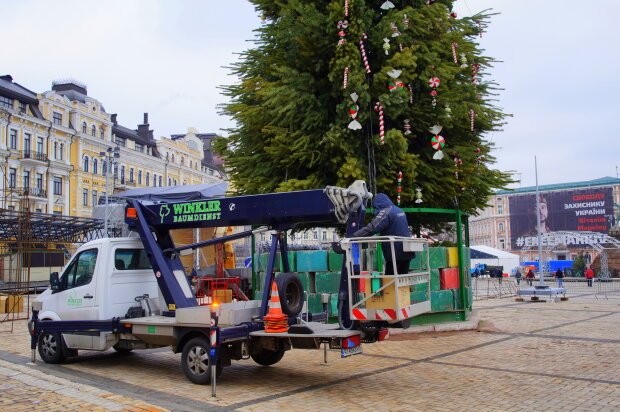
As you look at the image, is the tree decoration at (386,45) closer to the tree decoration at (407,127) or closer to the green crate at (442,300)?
the tree decoration at (407,127)

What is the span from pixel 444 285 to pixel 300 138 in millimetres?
5315

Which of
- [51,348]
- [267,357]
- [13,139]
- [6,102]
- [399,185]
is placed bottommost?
[267,357]

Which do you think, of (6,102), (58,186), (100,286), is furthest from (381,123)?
(58,186)

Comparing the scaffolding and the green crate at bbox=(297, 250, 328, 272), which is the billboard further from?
the green crate at bbox=(297, 250, 328, 272)

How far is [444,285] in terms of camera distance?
1495cm

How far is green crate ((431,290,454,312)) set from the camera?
1470cm

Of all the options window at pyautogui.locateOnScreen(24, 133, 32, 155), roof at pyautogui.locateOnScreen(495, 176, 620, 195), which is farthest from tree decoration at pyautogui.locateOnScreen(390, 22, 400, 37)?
roof at pyautogui.locateOnScreen(495, 176, 620, 195)

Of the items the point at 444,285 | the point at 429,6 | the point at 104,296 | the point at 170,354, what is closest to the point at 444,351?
the point at 444,285

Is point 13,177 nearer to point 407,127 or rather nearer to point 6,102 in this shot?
point 6,102

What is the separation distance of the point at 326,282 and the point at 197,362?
560cm

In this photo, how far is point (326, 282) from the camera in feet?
46.4

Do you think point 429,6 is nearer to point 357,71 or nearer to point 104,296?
point 357,71

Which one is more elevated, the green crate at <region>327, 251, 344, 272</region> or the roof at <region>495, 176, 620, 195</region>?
the roof at <region>495, 176, 620, 195</region>

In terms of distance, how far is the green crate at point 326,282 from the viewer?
14.1 meters
